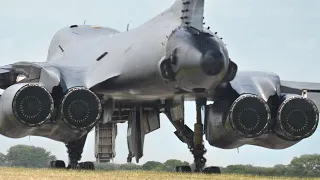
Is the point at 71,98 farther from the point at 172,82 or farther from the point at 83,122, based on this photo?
the point at 172,82

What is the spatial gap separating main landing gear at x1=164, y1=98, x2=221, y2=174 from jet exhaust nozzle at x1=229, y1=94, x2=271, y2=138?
170 cm

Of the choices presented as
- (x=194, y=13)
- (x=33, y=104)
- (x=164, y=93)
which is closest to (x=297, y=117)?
(x=164, y=93)

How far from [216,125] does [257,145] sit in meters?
2.06

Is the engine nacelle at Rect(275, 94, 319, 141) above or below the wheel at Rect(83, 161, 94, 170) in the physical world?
above

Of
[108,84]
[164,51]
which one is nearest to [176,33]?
[164,51]

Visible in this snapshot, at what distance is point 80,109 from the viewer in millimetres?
20531

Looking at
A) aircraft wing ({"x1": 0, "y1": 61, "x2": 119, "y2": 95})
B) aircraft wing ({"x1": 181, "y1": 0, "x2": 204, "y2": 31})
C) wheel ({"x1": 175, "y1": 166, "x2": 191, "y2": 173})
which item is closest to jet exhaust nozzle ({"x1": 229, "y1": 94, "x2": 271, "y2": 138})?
aircraft wing ({"x1": 181, "y1": 0, "x2": 204, "y2": 31})

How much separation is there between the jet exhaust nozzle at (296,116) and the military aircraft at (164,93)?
27 millimetres

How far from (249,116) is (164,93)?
233 centimetres

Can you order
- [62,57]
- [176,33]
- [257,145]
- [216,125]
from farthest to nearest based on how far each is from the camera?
[62,57] < [257,145] < [216,125] < [176,33]

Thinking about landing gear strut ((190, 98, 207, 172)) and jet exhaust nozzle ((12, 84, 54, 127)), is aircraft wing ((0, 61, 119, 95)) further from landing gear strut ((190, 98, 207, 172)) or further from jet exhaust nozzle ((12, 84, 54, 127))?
landing gear strut ((190, 98, 207, 172))

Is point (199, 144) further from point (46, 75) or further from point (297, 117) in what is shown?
point (46, 75)

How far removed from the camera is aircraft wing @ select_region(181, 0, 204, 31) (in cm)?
1873

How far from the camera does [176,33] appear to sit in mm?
19047
